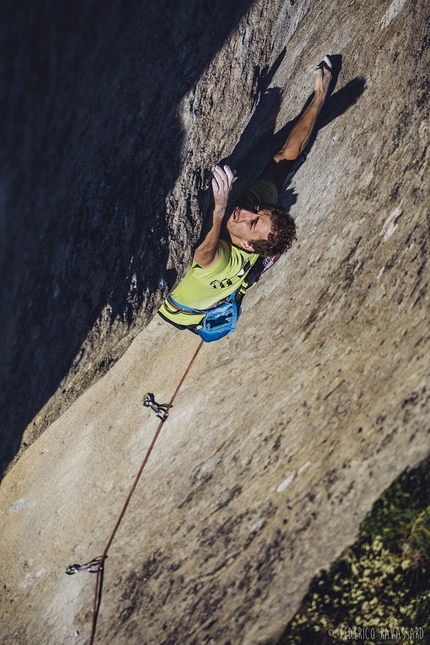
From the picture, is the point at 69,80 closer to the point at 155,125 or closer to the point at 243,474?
the point at 155,125

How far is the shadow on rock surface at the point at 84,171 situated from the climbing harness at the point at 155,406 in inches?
32.9

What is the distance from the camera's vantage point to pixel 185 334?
184 inches

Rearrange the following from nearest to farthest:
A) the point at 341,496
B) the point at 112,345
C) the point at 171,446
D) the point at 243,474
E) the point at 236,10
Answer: the point at 112,345
the point at 236,10
the point at 171,446
the point at 243,474
the point at 341,496

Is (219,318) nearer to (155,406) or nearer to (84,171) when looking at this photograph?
(155,406)

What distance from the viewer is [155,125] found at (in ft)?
12.2

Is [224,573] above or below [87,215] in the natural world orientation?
below

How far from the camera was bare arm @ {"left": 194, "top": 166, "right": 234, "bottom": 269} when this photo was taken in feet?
11.2

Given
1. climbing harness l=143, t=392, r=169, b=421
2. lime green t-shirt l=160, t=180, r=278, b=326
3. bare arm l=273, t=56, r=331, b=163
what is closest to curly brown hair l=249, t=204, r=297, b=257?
lime green t-shirt l=160, t=180, r=278, b=326

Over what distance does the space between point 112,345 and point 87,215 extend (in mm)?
960

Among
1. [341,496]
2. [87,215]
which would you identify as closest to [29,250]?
[87,215]

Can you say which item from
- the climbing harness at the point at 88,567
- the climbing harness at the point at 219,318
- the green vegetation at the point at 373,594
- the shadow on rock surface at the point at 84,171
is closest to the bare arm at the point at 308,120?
the shadow on rock surface at the point at 84,171

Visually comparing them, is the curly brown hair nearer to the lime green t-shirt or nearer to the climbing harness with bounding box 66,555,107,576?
the lime green t-shirt

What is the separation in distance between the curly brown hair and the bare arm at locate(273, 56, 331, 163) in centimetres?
68

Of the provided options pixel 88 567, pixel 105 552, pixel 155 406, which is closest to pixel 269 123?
pixel 155 406
